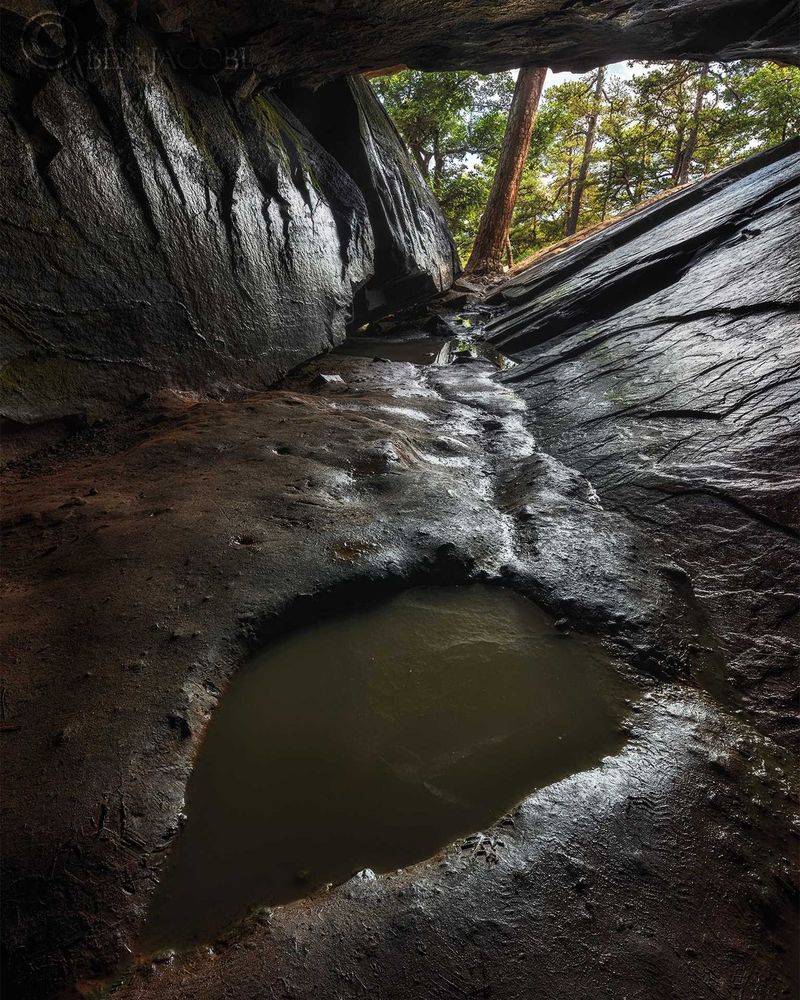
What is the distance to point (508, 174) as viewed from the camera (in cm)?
1415

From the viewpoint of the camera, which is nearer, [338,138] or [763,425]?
[763,425]

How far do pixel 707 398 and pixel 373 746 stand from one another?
3.77m

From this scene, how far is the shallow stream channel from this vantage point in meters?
1.62

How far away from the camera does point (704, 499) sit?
3.26 metres

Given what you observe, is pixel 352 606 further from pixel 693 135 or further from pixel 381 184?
pixel 693 135

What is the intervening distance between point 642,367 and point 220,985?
548 centimetres

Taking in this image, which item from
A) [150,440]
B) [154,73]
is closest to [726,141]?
[154,73]

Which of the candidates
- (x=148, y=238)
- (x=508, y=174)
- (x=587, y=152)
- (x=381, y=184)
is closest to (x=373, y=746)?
(x=148, y=238)

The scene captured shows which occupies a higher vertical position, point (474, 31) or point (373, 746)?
point (474, 31)

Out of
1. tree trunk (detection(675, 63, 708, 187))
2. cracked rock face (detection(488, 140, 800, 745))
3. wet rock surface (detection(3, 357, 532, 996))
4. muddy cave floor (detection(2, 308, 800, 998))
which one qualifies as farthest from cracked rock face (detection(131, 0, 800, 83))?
tree trunk (detection(675, 63, 708, 187))

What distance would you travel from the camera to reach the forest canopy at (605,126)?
1503cm

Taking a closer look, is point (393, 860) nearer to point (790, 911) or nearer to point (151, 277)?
point (790, 911)

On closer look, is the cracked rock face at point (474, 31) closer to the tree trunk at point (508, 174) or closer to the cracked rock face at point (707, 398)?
the cracked rock face at point (707, 398)

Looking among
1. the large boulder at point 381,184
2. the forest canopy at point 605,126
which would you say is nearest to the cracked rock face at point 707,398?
the large boulder at point 381,184
